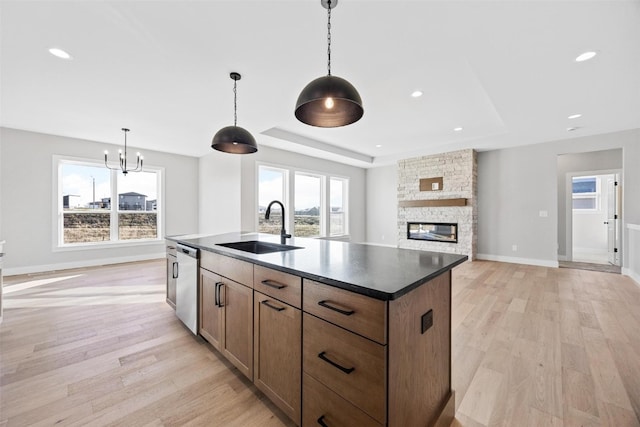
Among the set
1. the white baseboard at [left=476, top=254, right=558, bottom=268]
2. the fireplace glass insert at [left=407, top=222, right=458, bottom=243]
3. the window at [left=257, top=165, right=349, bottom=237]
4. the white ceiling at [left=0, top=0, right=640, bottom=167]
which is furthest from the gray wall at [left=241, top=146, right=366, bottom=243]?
the white baseboard at [left=476, top=254, right=558, bottom=268]

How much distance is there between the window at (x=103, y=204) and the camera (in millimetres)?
5133

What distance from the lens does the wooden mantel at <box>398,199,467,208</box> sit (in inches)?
233

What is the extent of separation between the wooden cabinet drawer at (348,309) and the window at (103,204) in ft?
20.4

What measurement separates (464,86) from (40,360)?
16.2 ft

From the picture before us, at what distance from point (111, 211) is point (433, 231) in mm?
7422

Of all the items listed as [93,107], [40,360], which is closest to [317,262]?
[40,360]

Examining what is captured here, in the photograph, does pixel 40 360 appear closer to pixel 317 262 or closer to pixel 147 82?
pixel 317 262

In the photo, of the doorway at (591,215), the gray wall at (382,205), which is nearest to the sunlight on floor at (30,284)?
the gray wall at (382,205)

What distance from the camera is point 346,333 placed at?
3.51ft

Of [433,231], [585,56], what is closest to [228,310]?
[585,56]

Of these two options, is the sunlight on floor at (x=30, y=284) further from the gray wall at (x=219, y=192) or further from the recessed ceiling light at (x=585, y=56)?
the recessed ceiling light at (x=585, y=56)

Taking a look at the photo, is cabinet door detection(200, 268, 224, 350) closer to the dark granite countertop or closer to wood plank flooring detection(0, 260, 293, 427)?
wood plank flooring detection(0, 260, 293, 427)

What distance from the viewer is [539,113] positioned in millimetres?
3797

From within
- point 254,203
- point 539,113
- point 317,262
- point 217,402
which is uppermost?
point 539,113
